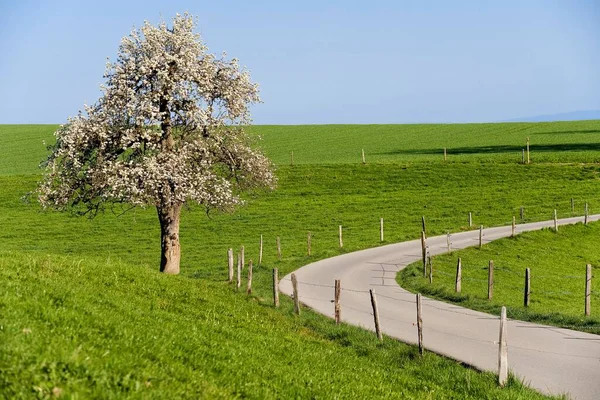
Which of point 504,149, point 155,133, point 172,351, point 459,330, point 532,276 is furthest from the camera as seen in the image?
point 504,149

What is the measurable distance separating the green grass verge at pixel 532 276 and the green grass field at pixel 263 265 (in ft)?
25.7

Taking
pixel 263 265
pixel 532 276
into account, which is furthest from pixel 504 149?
pixel 263 265

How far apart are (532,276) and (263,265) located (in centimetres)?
1507

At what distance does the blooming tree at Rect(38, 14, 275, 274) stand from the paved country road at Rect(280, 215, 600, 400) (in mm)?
6550

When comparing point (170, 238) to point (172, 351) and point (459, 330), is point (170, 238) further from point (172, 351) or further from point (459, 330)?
point (172, 351)

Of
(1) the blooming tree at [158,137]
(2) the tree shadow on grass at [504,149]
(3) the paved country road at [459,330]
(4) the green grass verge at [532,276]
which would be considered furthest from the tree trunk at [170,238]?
(2) the tree shadow on grass at [504,149]

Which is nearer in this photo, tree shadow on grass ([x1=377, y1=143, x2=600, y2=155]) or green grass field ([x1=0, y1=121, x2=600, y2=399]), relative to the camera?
green grass field ([x1=0, y1=121, x2=600, y2=399])

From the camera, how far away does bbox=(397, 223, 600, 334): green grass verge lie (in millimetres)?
32031

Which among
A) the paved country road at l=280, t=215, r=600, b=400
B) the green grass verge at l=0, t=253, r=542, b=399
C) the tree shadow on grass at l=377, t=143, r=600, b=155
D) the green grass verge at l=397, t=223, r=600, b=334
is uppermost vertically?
the green grass verge at l=0, t=253, r=542, b=399

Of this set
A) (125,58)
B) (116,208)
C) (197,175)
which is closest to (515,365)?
(197,175)

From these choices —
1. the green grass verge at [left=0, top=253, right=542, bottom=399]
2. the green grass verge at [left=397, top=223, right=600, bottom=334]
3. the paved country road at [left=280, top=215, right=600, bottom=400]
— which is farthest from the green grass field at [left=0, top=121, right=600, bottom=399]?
the green grass verge at [left=397, top=223, right=600, bottom=334]

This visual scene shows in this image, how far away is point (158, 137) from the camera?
124 ft

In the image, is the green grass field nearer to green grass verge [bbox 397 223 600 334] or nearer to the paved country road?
the paved country road

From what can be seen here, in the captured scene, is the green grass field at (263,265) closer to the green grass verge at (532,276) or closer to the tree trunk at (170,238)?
the tree trunk at (170,238)
